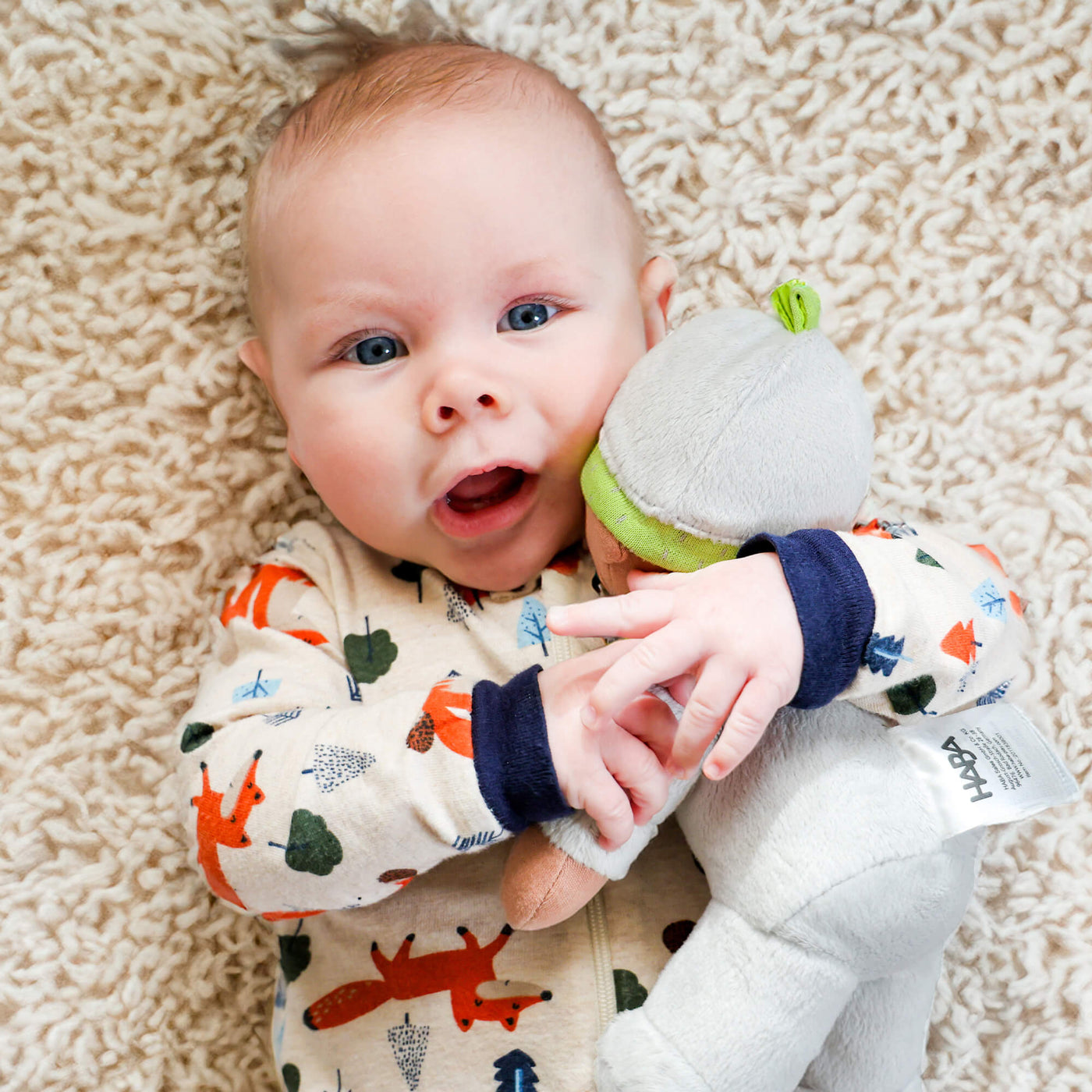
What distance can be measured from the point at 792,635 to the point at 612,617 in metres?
0.14

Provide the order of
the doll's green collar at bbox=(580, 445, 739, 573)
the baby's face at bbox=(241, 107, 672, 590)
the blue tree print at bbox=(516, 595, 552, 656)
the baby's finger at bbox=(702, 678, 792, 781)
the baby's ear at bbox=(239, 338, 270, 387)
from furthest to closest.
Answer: the baby's ear at bbox=(239, 338, 270, 387), the blue tree print at bbox=(516, 595, 552, 656), the baby's face at bbox=(241, 107, 672, 590), the doll's green collar at bbox=(580, 445, 739, 573), the baby's finger at bbox=(702, 678, 792, 781)

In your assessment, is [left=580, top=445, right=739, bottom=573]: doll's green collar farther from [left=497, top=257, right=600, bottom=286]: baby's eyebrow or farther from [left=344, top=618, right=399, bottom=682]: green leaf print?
[left=344, top=618, right=399, bottom=682]: green leaf print

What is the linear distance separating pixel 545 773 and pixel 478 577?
292 millimetres

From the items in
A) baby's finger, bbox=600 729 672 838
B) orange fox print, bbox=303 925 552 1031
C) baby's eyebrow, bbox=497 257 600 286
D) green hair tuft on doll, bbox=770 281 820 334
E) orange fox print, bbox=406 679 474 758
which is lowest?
orange fox print, bbox=303 925 552 1031

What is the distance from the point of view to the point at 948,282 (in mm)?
1311

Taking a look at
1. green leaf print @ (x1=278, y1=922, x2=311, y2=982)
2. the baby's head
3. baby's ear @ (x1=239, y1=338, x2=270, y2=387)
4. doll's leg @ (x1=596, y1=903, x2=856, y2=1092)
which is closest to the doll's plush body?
doll's leg @ (x1=596, y1=903, x2=856, y2=1092)

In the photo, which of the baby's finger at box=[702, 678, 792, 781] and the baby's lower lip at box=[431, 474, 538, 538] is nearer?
the baby's finger at box=[702, 678, 792, 781]

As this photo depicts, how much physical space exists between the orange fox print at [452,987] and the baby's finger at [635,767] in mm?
268

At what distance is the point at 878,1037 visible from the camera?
3.44 feet

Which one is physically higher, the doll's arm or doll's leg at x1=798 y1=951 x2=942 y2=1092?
the doll's arm

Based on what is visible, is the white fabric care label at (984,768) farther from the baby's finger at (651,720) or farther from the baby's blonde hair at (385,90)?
the baby's blonde hair at (385,90)

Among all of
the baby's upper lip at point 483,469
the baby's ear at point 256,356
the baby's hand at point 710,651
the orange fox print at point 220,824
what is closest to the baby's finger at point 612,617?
the baby's hand at point 710,651

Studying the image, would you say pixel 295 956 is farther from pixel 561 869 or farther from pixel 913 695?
pixel 913 695

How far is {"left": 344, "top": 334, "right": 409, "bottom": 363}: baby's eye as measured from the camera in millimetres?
1106
